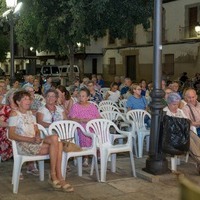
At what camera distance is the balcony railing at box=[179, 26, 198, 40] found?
31531 millimetres

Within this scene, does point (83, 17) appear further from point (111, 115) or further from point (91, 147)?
point (91, 147)

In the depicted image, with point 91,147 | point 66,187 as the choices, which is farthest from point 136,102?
point 66,187

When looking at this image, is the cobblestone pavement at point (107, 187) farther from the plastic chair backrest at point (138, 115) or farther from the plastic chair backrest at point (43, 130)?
the plastic chair backrest at point (138, 115)

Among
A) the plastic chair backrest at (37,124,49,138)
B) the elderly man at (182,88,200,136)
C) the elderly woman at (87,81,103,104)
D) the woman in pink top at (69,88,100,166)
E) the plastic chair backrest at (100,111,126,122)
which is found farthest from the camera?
the elderly woman at (87,81,103,104)

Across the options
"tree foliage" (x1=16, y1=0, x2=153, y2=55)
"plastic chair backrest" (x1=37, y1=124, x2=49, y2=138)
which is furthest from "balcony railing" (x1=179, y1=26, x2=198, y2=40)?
"plastic chair backrest" (x1=37, y1=124, x2=49, y2=138)

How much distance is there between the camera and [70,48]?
20.6 metres

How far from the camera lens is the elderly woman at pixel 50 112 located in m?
7.27

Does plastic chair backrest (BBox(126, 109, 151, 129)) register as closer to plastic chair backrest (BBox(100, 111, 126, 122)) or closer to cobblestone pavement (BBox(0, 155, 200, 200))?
plastic chair backrest (BBox(100, 111, 126, 122))

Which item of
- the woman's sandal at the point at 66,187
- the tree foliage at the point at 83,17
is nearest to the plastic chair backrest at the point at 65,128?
the woman's sandal at the point at 66,187

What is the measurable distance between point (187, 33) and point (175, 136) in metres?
26.4

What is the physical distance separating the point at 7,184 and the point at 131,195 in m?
1.75

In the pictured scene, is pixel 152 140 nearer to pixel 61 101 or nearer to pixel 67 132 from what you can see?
pixel 67 132

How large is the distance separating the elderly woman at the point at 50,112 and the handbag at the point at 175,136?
176 cm

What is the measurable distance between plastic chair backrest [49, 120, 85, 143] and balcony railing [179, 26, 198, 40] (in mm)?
25371
